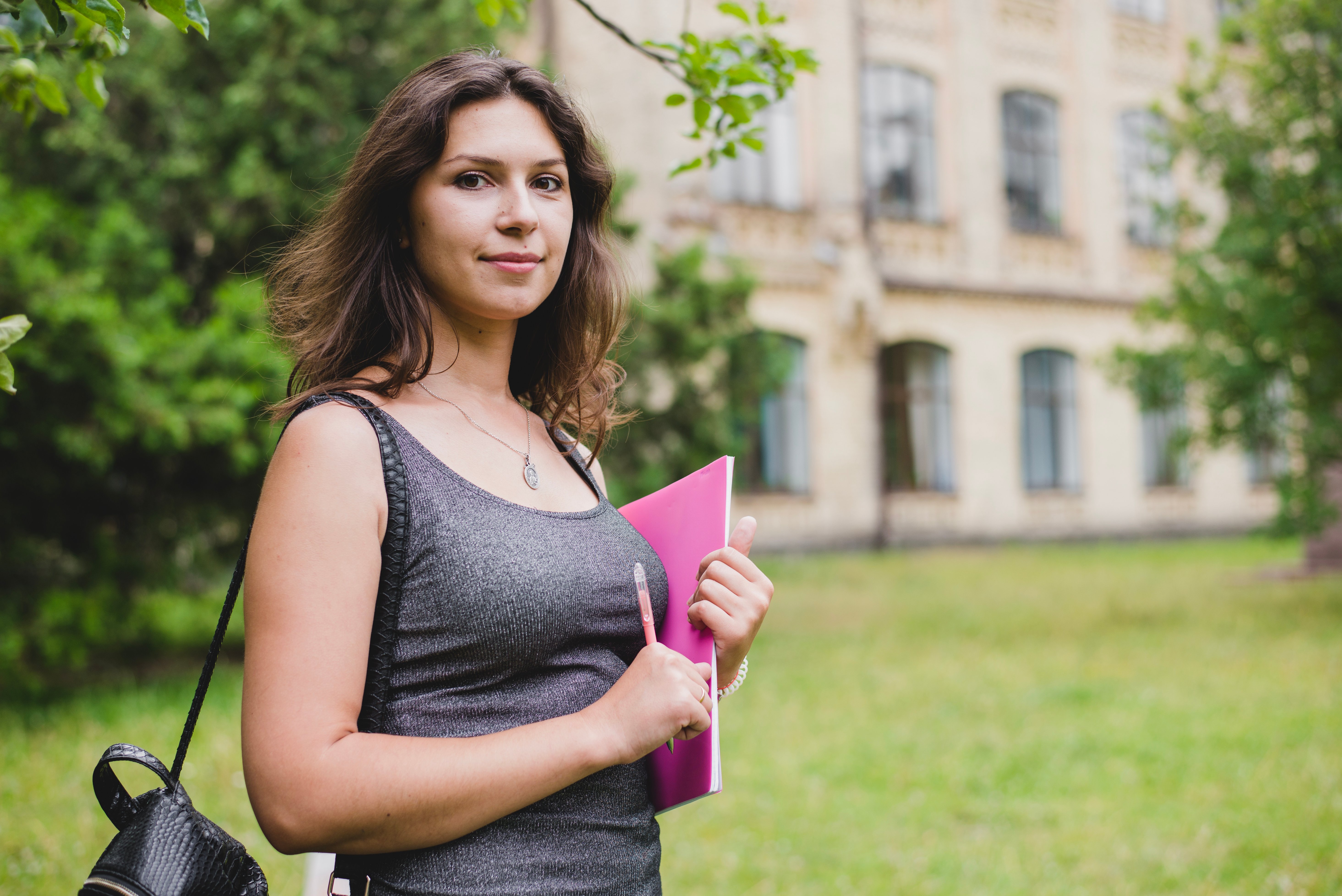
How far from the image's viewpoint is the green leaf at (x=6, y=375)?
1421 mm

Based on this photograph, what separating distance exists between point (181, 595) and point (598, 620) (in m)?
9.11

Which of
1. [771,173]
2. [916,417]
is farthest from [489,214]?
[916,417]

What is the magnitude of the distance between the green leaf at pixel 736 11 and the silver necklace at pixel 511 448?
1.07 meters

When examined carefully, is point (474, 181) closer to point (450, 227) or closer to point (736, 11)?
point (450, 227)

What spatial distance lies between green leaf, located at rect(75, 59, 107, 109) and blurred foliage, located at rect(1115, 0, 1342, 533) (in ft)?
34.0

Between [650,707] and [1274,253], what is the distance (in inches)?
418

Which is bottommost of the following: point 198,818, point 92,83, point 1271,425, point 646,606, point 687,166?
point 198,818

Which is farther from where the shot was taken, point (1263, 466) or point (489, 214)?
point (1263, 466)

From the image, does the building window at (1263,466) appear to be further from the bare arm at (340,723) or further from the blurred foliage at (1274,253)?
the bare arm at (340,723)

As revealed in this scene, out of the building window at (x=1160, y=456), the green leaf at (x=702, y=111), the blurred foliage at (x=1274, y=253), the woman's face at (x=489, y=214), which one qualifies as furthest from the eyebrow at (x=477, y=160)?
the building window at (x=1160, y=456)

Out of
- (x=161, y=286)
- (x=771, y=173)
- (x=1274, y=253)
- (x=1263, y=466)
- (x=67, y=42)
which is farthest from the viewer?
(x=1263, y=466)

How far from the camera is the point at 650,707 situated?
1414mm

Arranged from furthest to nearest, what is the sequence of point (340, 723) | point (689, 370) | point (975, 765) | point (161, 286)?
point (689, 370) → point (161, 286) → point (975, 765) → point (340, 723)

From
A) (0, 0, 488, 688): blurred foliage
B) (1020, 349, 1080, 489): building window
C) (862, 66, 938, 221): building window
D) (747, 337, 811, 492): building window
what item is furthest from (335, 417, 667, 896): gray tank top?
(1020, 349, 1080, 489): building window
